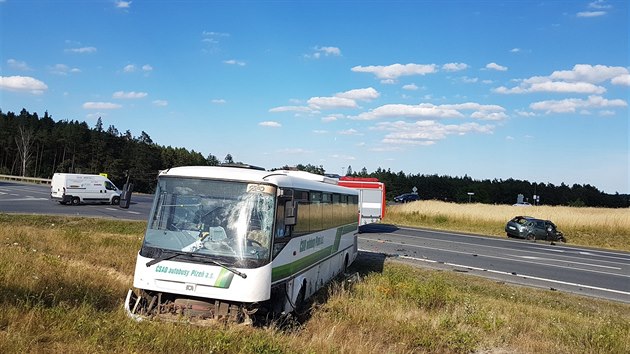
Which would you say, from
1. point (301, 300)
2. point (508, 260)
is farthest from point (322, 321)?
point (508, 260)

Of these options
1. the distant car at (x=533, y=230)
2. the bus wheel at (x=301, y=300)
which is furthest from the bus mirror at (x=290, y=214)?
the distant car at (x=533, y=230)

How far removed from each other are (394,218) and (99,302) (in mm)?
37326

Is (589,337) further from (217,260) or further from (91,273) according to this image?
(91,273)

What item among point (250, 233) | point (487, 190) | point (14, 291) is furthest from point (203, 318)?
point (487, 190)

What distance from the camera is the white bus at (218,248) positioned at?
7.06m

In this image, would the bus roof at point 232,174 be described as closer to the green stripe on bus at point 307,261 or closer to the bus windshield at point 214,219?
the bus windshield at point 214,219

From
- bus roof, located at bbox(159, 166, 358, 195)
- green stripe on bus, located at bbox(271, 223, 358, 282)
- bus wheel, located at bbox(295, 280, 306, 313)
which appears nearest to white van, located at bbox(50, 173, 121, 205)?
green stripe on bus, located at bbox(271, 223, 358, 282)

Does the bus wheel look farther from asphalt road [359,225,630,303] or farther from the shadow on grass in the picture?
asphalt road [359,225,630,303]

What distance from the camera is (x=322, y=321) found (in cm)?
852

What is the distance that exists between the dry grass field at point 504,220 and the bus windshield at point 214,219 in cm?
3364

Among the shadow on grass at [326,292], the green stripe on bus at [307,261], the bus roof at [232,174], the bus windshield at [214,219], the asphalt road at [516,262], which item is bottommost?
the asphalt road at [516,262]

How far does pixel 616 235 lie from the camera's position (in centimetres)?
3800

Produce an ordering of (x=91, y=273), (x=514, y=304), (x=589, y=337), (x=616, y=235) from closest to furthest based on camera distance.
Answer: (x=589, y=337) < (x=91, y=273) < (x=514, y=304) < (x=616, y=235)

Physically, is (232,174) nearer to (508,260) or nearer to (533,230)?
(508,260)
